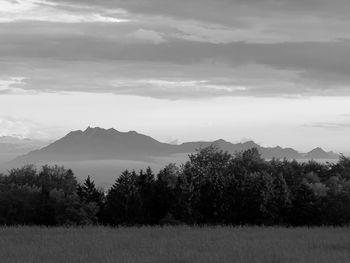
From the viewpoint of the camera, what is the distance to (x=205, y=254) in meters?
23.5

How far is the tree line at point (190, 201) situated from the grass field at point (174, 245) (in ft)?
92.4

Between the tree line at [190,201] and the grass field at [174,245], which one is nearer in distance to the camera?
the grass field at [174,245]

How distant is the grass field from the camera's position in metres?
22.4

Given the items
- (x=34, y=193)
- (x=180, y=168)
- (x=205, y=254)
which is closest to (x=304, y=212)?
A: (x=180, y=168)

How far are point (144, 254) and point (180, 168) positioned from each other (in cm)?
5943

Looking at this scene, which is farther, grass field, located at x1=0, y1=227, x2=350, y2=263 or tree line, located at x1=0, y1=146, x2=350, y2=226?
tree line, located at x1=0, y1=146, x2=350, y2=226

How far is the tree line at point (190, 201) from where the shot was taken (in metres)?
64.2

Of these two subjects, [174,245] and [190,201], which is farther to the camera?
[190,201]

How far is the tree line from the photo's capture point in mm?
64250

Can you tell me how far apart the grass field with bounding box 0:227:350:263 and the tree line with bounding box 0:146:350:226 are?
2815cm

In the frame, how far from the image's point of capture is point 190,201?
69.0 meters

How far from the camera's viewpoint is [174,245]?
1045 inches

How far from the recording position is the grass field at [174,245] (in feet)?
73.6

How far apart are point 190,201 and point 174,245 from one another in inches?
1676
